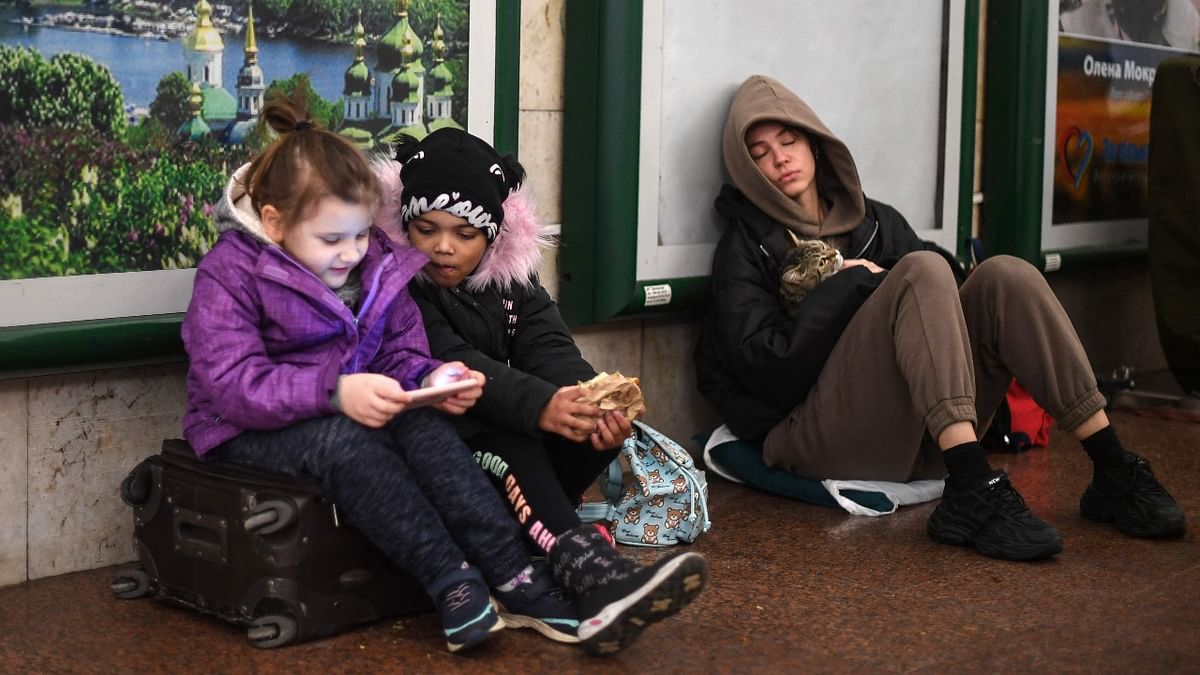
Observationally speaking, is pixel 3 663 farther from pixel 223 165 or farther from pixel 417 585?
pixel 223 165

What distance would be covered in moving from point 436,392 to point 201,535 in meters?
0.64

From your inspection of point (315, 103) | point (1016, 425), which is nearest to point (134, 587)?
point (315, 103)

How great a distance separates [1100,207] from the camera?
6.77 m

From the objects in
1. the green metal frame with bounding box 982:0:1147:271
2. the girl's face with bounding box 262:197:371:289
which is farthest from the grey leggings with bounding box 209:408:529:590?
the green metal frame with bounding box 982:0:1147:271

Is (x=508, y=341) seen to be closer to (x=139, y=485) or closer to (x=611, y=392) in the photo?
(x=611, y=392)

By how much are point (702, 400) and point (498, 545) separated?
6.68ft

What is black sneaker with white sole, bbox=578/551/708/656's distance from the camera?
2.98m

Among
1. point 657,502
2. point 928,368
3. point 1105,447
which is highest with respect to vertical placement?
point 928,368

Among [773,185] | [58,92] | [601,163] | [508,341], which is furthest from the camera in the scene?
[773,185]

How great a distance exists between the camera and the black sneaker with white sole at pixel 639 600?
2.98m

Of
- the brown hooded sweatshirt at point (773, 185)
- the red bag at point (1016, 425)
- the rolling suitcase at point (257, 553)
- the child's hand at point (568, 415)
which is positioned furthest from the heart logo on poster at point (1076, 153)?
the rolling suitcase at point (257, 553)

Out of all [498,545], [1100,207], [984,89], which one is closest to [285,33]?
[498,545]

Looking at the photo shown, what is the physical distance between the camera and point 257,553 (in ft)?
10.3

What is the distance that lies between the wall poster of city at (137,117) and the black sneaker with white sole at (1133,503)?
88.7 inches
